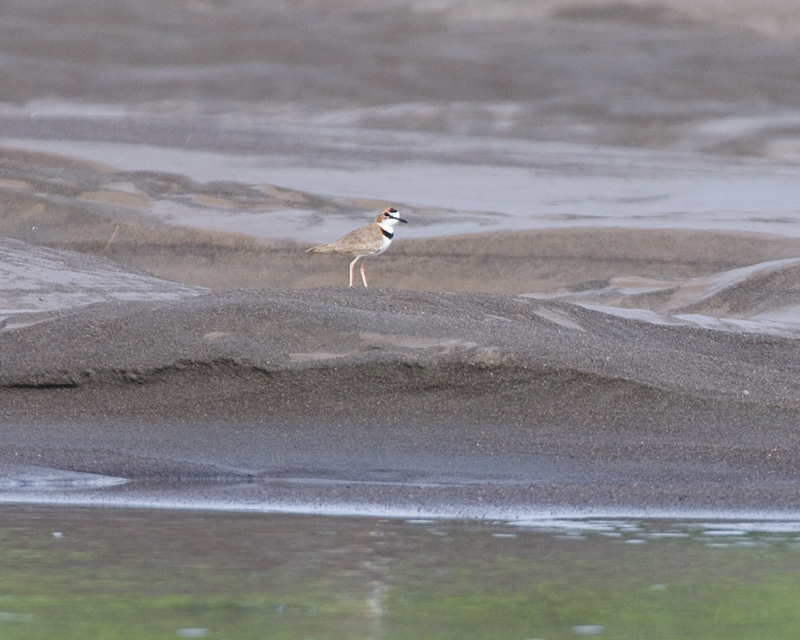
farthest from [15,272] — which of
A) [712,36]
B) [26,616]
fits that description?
[712,36]

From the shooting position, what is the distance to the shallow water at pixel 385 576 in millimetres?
3311

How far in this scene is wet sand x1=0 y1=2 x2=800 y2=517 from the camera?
238 inches

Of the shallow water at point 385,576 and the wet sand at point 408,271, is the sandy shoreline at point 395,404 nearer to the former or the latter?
the wet sand at point 408,271

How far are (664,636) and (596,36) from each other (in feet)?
54.0

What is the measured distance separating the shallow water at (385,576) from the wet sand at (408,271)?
0.46 m

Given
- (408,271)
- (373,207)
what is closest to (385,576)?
(408,271)

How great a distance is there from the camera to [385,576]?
153 inches

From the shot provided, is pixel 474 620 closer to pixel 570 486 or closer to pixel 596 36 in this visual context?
pixel 570 486

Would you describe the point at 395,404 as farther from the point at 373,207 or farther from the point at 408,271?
the point at 373,207

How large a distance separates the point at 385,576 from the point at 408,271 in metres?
9.47

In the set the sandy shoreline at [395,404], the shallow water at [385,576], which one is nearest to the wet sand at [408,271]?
the sandy shoreline at [395,404]

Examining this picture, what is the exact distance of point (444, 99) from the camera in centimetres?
1855

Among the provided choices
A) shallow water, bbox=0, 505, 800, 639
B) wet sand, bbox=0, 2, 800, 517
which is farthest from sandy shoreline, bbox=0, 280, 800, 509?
shallow water, bbox=0, 505, 800, 639

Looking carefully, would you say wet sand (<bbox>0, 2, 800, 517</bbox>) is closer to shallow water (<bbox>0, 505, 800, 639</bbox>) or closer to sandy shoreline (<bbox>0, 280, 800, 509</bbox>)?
sandy shoreline (<bbox>0, 280, 800, 509</bbox>)
